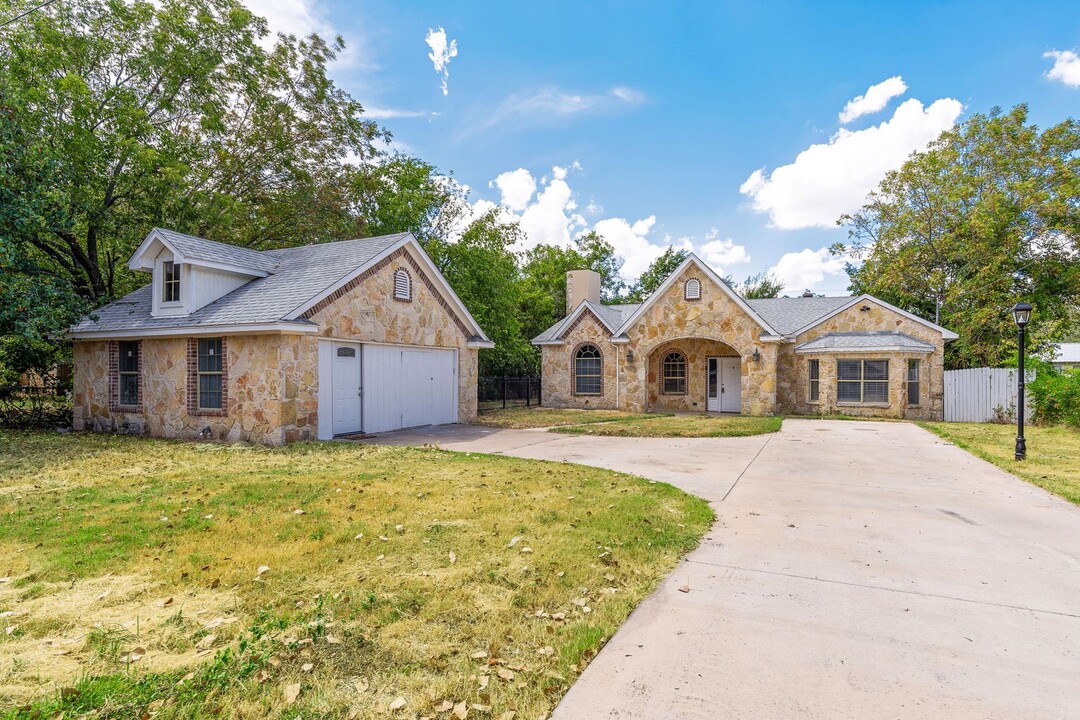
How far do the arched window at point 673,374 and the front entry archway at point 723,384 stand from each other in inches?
39.2

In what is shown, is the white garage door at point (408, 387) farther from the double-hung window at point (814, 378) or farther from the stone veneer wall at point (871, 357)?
the double-hung window at point (814, 378)

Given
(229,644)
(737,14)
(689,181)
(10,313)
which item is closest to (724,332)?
(689,181)

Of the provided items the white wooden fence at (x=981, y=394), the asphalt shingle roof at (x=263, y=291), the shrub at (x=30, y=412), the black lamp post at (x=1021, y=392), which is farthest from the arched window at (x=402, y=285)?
the white wooden fence at (x=981, y=394)

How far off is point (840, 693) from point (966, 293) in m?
26.0

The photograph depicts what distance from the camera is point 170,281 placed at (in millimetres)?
13367

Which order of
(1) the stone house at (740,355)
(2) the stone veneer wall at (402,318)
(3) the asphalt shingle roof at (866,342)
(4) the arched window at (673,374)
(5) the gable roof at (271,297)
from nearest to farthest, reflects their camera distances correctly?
(5) the gable roof at (271,297)
(2) the stone veneer wall at (402,318)
(3) the asphalt shingle roof at (866,342)
(1) the stone house at (740,355)
(4) the arched window at (673,374)

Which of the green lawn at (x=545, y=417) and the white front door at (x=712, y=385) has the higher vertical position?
the white front door at (x=712, y=385)

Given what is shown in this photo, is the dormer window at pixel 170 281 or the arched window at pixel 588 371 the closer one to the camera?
the dormer window at pixel 170 281

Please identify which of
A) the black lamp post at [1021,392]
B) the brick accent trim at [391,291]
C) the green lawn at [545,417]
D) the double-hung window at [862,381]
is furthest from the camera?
the double-hung window at [862,381]

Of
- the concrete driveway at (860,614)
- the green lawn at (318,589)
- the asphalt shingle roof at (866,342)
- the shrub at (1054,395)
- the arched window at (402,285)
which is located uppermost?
the arched window at (402,285)

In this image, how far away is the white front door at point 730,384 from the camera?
71.7 ft

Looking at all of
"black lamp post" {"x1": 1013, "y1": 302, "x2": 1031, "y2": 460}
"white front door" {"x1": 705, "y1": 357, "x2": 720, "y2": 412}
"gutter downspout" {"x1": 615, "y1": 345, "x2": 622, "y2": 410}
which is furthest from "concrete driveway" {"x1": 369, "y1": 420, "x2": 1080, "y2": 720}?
"white front door" {"x1": 705, "y1": 357, "x2": 720, "y2": 412}

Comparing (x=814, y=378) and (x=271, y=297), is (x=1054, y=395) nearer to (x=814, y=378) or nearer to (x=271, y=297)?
(x=814, y=378)

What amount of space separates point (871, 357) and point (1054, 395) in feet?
15.8
